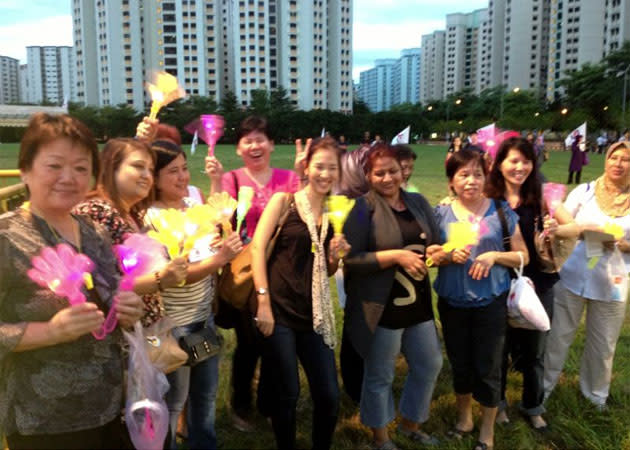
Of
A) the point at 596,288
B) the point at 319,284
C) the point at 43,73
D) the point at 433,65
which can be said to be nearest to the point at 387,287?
the point at 319,284

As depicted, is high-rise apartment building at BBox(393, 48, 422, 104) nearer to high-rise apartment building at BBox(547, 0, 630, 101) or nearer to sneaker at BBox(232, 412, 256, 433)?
high-rise apartment building at BBox(547, 0, 630, 101)

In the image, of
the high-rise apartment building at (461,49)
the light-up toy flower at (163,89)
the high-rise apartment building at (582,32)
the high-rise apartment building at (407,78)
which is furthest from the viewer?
the high-rise apartment building at (407,78)

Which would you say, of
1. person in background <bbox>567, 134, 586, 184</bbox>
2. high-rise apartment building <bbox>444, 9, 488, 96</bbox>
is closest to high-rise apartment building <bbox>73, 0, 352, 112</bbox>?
high-rise apartment building <bbox>444, 9, 488, 96</bbox>

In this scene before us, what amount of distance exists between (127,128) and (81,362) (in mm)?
58386

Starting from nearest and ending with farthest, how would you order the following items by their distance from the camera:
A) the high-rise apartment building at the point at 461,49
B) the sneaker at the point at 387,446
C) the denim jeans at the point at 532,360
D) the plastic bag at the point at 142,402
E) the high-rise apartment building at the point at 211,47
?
the plastic bag at the point at 142,402, the sneaker at the point at 387,446, the denim jeans at the point at 532,360, the high-rise apartment building at the point at 211,47, the high-rise apartment building at the point at 461,49

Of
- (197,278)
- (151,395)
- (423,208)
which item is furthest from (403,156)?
(151,395)

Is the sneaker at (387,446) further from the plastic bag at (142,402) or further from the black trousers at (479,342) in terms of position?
the plastic bag at (142,402)

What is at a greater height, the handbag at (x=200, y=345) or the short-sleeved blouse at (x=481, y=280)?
the short-sleeved blouse at (x=481, y=280)

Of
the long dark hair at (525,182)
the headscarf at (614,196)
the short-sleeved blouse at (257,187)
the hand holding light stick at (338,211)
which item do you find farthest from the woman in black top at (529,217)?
the short-sleeved blouse at (257,187)

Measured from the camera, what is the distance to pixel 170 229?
2145 millimetres

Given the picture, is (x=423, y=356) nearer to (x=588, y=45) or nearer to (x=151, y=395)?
(x=151, y=395)

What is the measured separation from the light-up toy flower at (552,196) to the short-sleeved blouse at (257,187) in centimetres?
159

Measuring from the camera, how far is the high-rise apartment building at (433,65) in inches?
5591

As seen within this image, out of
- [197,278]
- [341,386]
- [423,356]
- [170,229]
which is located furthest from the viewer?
[341,386]
